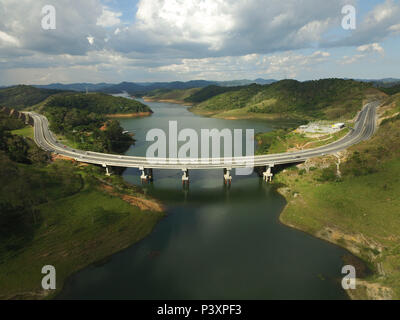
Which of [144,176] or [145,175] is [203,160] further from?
[144,176]

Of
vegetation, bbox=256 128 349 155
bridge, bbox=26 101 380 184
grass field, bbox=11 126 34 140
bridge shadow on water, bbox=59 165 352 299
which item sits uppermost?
grass field, bbox=11 126 34 140

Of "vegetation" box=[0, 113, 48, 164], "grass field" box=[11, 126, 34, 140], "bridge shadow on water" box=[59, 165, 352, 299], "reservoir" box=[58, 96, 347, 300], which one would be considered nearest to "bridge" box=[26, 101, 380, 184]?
"vegetation" box=[0, 113, 48, 164]

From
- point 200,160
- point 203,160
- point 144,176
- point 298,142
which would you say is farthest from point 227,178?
point 298,142

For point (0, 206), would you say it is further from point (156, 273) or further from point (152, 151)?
point (152, 151)

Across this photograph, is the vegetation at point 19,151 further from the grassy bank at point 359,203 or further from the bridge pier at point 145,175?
the grassy bank at point 359,203

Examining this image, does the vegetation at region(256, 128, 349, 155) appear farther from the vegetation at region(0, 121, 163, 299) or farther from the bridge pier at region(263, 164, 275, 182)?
the vegetation at region(0, 121, 163, 299)

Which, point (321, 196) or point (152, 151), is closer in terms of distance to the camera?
point (321, 196)

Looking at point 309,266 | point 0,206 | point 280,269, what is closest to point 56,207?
point 0,206
